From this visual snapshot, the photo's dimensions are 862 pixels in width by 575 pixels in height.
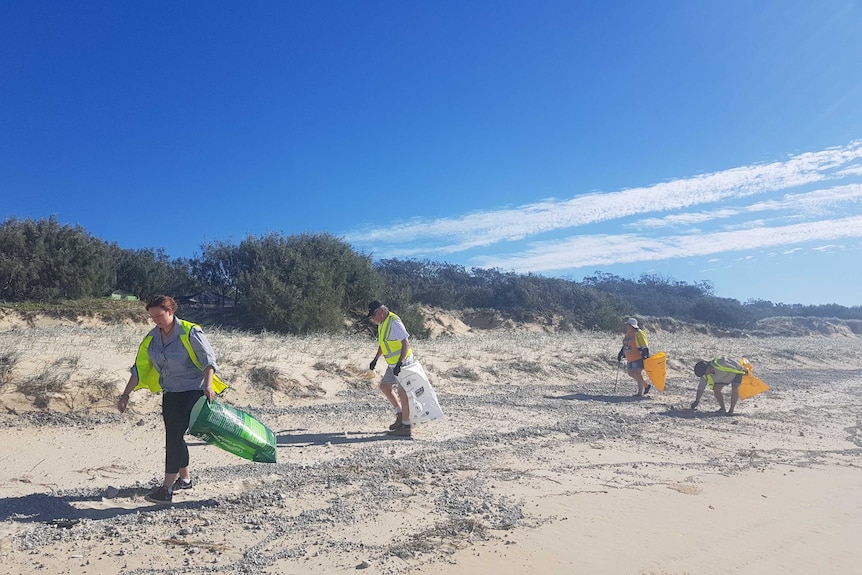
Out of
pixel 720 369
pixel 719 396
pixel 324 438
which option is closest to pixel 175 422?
pixel 324 438

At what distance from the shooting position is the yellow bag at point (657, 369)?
12641 millimetres

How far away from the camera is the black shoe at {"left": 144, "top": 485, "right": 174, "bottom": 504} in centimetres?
466

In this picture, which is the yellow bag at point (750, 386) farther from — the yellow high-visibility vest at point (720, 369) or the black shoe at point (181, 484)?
the black shoe at point (181, 484)

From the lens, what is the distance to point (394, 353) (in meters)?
7.59

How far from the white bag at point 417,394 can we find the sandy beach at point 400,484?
1.06 feet

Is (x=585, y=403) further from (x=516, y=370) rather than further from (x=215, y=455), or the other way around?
(x=215, y=455)

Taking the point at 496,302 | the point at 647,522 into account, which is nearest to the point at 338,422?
the point at 647,522

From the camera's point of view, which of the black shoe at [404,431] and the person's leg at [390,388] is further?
the person's leg at [390,388]

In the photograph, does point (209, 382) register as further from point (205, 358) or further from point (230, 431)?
point (230, 431)

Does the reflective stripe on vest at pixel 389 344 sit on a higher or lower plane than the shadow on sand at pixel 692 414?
higher

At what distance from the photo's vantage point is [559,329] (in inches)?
1563

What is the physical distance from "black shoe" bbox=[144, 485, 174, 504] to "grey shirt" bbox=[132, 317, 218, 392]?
Result: 815mm

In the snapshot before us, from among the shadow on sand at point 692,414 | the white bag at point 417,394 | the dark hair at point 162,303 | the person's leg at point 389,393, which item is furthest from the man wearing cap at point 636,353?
the dark hair at point 162,303

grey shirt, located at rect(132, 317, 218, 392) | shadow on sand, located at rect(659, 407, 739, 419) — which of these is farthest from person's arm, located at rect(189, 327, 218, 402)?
shadow on sand, located at rect(659, 407, 739, 419)
